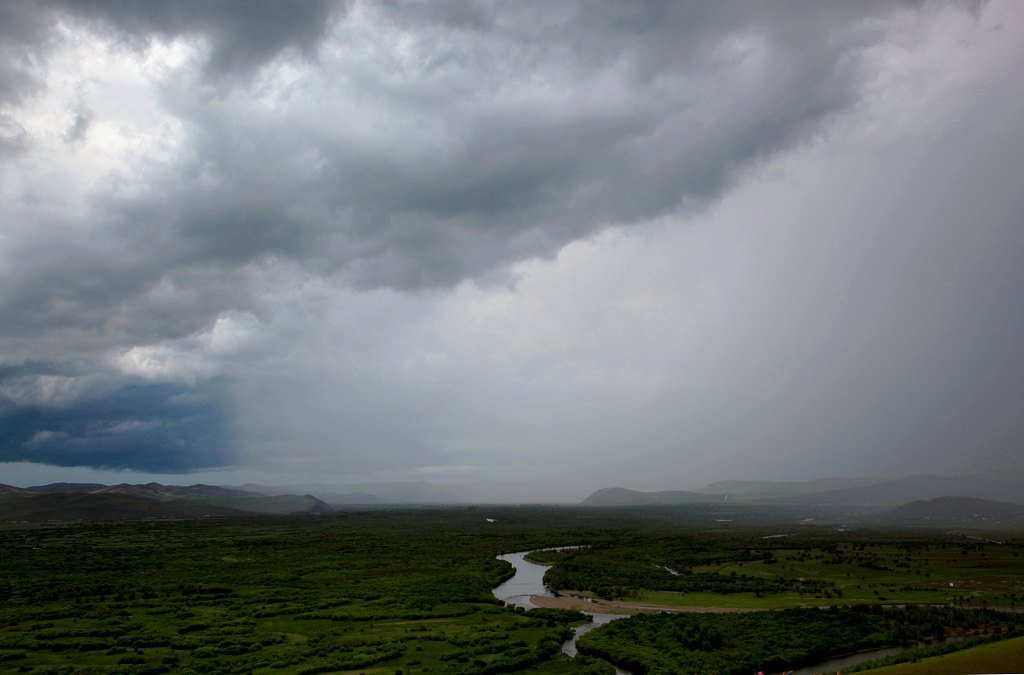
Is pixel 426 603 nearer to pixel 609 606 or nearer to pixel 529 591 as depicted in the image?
pixel 529 591

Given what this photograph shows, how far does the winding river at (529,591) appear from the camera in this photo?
140 ft

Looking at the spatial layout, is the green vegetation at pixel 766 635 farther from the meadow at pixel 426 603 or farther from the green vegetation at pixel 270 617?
the green vegetation at pixel 270 617

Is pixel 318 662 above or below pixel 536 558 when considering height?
above

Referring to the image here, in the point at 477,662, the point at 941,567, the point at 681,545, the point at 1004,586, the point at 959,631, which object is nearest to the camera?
the point at 477,662

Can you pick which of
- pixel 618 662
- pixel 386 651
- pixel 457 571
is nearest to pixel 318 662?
pixel 386 651

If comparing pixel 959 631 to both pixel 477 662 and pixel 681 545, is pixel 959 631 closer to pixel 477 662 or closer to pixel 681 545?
pixel 477 662

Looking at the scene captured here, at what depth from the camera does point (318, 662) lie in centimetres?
3562

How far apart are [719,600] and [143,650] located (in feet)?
154

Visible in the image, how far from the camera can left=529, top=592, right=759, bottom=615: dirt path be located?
168 ft

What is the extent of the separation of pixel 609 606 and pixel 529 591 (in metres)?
13.8

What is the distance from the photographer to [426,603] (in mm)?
54750

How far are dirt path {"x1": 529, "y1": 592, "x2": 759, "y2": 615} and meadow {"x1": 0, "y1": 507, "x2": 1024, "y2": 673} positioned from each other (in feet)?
7.99

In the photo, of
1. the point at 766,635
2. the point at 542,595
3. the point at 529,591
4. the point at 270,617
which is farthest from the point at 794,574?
the point at 270,617

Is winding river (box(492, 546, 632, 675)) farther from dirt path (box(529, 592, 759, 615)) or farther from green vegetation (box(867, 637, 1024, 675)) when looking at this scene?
green vegetation (box(867, 637, 1024, 675))
